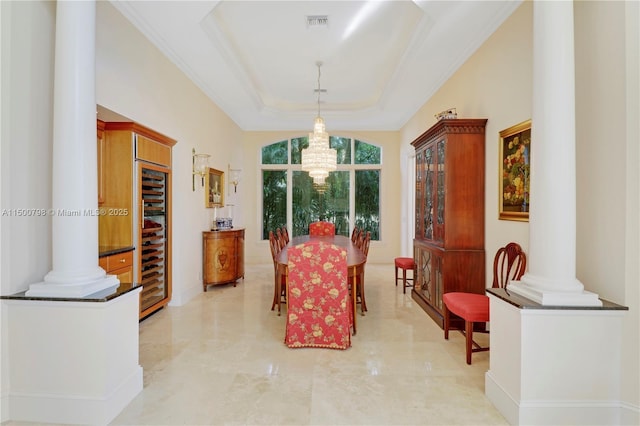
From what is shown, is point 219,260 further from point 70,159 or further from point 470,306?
point 470,306

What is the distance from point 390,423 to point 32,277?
7.89ft

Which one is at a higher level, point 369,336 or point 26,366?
point 26,366

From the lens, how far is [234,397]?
212 centimetres

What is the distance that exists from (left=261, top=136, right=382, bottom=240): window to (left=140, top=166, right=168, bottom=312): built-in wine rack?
3643 millimetres

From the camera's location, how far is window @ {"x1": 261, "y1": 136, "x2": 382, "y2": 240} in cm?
742

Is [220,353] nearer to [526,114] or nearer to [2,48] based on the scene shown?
[2,48]

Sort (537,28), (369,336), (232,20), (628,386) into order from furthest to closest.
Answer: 1. (232,20)
2. (369,336)
3. (537,28)
4. (628,386)

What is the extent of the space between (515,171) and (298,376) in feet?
8.20

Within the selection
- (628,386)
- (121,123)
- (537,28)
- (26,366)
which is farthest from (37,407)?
(537,28)

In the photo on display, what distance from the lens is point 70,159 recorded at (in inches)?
77.2

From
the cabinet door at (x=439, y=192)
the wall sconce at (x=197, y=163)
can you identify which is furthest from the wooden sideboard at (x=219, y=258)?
the cabinet door at (x=439, y=192)

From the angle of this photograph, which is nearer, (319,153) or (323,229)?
(319,153)

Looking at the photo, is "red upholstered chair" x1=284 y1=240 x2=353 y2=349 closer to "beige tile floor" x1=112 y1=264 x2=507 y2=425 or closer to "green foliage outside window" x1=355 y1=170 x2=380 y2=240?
"beige tile floor" x1=112 y1=264 x2=507 y2=425

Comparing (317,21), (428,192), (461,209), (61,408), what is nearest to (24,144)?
(61,408)
